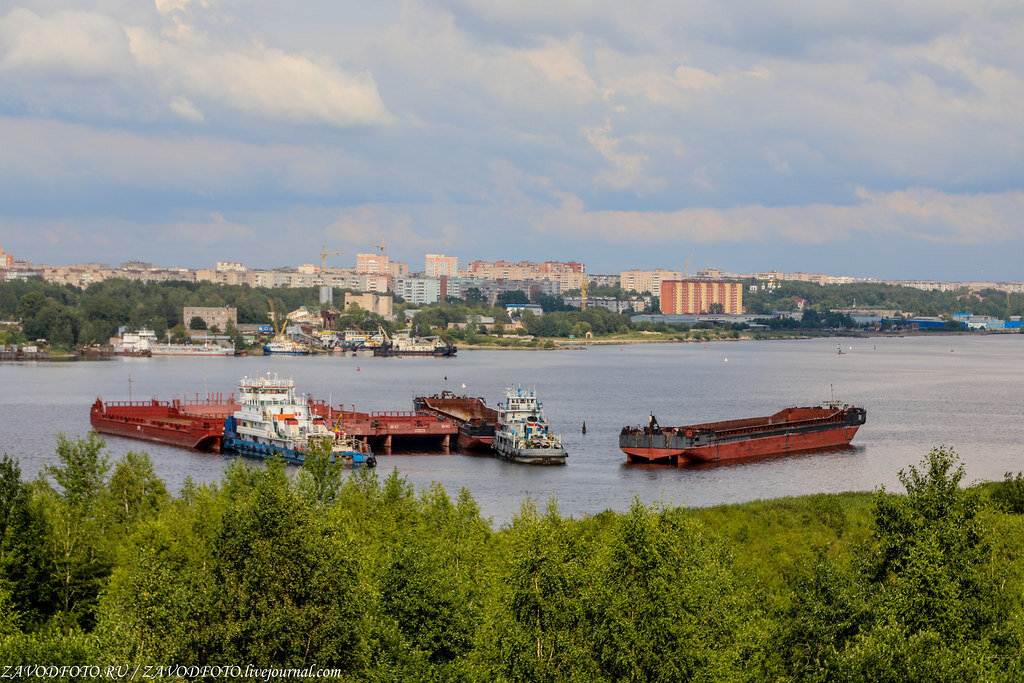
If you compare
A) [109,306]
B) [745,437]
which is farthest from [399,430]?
[109,306]

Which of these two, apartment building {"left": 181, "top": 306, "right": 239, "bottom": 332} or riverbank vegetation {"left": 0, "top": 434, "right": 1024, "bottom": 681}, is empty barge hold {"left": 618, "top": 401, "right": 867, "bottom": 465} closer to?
riverbank vegetation {"left": 0, "top": 434, "right": 1024, "bottom": 681}

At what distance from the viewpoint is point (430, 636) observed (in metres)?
16.0

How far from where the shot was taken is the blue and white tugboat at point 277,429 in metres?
44.3

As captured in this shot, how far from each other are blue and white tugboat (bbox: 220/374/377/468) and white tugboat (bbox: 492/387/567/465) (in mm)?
6207

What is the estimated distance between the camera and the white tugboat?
45719 mm

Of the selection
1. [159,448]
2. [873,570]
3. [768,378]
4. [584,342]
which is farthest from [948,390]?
[584,342]

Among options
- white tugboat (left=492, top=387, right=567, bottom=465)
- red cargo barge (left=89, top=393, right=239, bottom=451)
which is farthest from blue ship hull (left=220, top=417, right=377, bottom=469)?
white tugboat (left=492, top=387, right=567, bottom=465)

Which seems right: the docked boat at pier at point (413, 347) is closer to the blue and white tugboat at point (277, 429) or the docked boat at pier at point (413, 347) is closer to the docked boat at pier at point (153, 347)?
the docked boat at pier at point (153, 347)

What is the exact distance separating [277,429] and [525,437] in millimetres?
11010

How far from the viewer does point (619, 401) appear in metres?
73.4

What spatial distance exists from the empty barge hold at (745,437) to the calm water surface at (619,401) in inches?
42.2

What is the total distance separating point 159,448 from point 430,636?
37876mm

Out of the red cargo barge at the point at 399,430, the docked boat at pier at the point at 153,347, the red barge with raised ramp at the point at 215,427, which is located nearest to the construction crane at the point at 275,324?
the docked boat at pier at the point at 153,347

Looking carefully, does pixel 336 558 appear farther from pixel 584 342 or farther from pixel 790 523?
pixel 584 342
